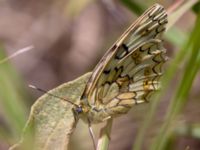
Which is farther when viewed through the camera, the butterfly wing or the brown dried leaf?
the butterfly wing

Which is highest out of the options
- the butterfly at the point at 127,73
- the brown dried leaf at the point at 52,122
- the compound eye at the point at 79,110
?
the butterfly at the point at 127,73

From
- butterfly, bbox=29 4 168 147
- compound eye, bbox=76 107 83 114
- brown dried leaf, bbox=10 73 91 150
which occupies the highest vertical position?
butterfly, bbox=29 4 168 147

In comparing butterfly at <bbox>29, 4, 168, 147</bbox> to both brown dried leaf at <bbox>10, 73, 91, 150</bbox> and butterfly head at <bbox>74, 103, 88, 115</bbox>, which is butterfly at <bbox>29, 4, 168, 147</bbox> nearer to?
butterfly head at <bbox>74, 103, 88, 115</bbox>

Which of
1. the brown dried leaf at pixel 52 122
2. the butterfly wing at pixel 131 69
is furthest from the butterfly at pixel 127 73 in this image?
the brown dried leaf at pixel 52 122

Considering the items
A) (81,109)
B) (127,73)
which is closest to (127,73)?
(127,73)

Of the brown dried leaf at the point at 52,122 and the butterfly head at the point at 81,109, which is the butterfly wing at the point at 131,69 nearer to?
the butterfly head at the point at 81,109

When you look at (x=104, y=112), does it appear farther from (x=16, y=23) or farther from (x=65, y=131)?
(x=16, y=23)

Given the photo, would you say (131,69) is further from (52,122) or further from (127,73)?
(52,122)

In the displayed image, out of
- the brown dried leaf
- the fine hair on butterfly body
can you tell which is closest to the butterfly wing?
the fine hair on butterfly body
